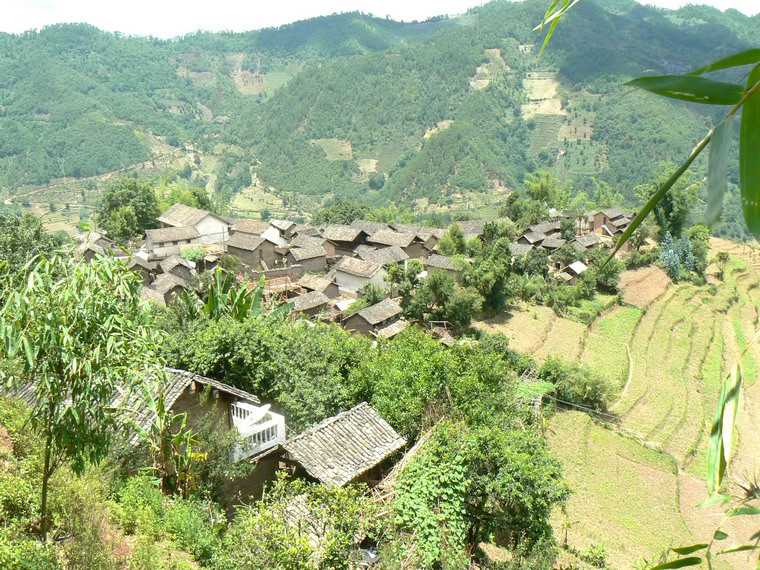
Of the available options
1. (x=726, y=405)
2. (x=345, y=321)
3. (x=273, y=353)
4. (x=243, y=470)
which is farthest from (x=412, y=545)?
(x=345, y=321)

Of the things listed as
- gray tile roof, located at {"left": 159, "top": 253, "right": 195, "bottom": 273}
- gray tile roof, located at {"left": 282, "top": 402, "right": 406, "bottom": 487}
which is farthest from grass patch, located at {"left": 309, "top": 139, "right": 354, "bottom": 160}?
gray tile roof, located at {"left": 282, "top": 402, "right": 406, "bottom": 487}

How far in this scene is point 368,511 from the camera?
329 inches

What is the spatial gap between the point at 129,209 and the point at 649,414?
3559cm

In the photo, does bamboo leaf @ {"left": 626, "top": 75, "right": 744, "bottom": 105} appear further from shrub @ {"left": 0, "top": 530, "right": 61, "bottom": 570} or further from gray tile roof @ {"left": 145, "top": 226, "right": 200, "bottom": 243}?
gray tile roof @ {"left": 145, "top": 226, "right": 200, "bottom": 243}

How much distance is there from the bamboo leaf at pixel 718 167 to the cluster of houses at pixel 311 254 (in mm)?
23862

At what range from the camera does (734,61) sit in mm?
805

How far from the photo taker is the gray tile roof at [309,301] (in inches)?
1054

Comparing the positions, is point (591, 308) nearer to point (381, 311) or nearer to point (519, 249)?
point (519, 249)

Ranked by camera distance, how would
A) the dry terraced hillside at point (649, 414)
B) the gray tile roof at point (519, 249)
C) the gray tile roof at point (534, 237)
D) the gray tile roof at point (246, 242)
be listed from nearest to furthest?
the dry terraced hillside at point (649, 414) < the gray tile roof at point (246, 242) < the gray tile roof at point (519, 249) < the gray tile roof at point (534, 237)

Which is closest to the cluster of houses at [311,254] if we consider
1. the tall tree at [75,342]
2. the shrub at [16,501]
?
the shrub at [16,501]

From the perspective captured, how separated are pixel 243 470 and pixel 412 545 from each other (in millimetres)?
3035

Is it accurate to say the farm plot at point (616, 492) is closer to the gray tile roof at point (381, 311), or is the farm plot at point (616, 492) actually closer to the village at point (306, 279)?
the village at point (306, 279)

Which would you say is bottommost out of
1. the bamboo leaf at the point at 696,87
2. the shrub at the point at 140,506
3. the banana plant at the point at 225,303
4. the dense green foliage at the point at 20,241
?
the dense green foliage at the point at 20,241

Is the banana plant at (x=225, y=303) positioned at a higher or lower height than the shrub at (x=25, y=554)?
lower
